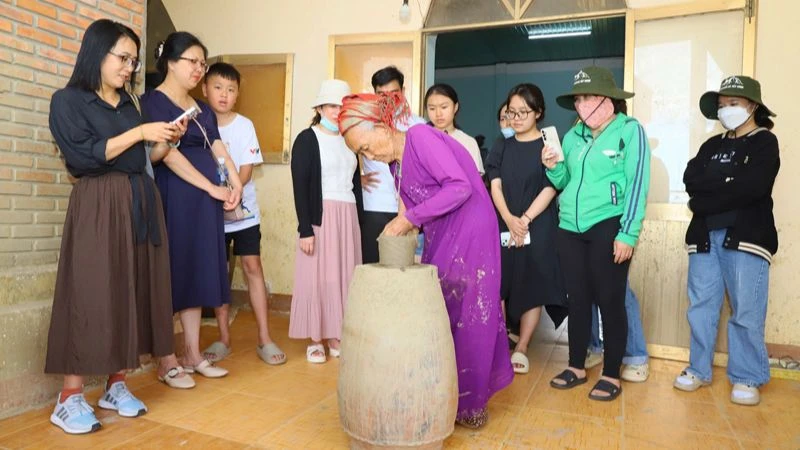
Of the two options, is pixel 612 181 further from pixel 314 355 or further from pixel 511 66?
pixel 511 66

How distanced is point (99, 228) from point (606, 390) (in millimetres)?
2534

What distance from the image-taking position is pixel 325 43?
16.4 feet

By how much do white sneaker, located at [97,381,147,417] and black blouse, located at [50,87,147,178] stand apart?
0.98 meters

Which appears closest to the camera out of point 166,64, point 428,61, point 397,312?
point 397,312

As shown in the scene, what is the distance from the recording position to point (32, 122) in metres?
2.89

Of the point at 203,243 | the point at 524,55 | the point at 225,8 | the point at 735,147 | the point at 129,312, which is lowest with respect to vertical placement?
the point at 129,312

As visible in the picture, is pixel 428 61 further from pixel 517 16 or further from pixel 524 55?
pixel 524 55

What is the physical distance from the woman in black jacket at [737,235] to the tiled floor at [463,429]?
20 cm

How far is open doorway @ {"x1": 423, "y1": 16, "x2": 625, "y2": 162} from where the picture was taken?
10172mm

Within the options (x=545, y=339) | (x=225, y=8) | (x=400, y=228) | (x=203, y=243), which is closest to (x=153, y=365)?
(x=203, y=243)

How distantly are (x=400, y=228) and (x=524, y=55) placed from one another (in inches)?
387

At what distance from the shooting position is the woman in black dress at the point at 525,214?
3.47 m

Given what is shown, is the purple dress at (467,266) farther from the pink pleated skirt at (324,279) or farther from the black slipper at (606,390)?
the pink pleated skirt at (324,279)

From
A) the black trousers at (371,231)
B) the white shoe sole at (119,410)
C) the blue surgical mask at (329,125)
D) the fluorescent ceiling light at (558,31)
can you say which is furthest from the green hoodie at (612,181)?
the fluorescent ceiling light at (558,31)
